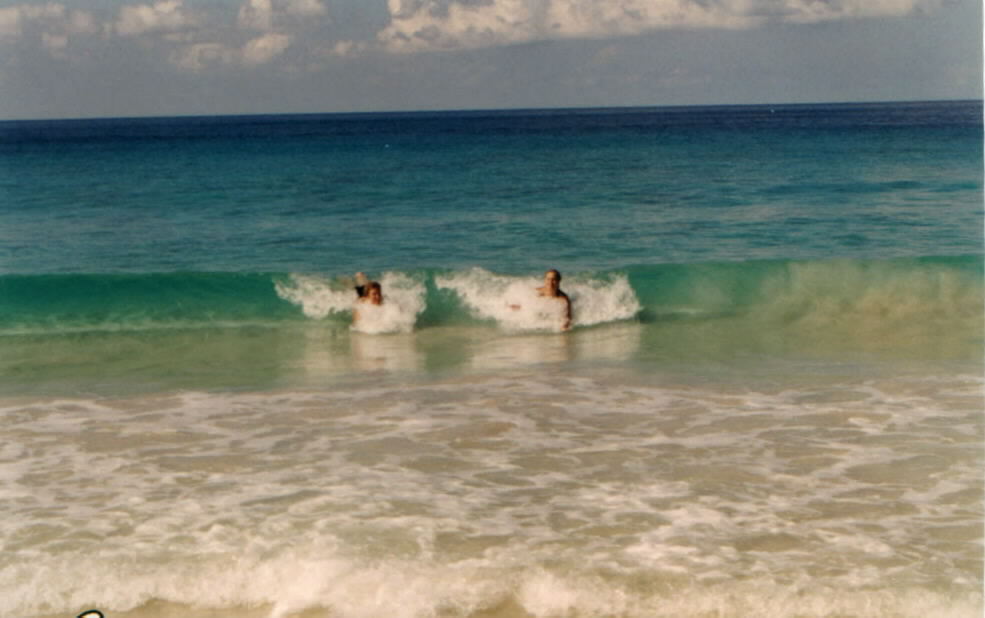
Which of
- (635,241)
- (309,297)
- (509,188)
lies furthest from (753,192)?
(309,297)

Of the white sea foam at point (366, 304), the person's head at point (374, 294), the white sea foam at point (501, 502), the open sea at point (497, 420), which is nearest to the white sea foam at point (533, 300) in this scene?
the open sea at point (497, 420)

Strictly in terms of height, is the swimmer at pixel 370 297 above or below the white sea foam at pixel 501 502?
above

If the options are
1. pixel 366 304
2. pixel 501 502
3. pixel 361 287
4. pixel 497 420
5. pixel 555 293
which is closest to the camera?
pixel 501 502

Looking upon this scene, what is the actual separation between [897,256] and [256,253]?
12372mm

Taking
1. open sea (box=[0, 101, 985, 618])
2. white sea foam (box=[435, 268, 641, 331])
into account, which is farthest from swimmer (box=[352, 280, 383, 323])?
white sea foam (box=[435, 268, 641, 331])

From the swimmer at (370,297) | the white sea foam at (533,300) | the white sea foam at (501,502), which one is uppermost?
the swimmer at (370,297)

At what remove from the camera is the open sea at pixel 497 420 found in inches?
258

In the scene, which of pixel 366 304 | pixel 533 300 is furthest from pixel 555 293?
pixel 366 304

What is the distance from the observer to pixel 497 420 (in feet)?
32.4

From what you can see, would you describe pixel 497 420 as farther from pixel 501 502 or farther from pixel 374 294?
pixel 374 294

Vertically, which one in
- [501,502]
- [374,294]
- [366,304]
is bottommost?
[501,502]

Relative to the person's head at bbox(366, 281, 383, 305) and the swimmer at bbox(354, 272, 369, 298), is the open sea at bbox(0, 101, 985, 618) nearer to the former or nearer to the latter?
the person's head at bbox(366, 281, 383, 305)

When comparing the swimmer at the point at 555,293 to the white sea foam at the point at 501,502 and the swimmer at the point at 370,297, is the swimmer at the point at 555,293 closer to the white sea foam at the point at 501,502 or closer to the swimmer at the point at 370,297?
the swimmer at the point at 370,297

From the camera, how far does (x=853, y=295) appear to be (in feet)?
56.6
